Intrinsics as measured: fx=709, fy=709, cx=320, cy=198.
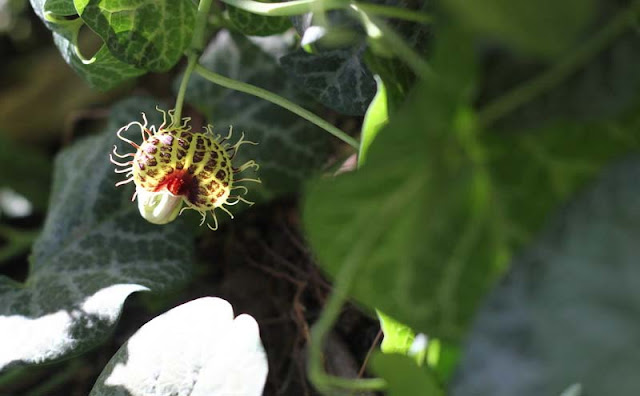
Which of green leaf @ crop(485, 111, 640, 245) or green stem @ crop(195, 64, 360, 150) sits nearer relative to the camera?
green leaf @ crop(485, 111, 640, 245)

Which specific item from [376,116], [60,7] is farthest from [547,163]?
[60,7]

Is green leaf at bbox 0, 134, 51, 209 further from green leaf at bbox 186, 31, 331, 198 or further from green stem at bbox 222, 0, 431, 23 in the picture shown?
green stem at bbox 222, 0, 431, 23

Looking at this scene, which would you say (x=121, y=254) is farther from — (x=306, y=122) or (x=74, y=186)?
(x=306, y=122)

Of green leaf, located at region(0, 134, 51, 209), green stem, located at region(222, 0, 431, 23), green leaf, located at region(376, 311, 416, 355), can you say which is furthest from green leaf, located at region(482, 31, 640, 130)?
green leaf, located at region(0, 134, 51, 209)

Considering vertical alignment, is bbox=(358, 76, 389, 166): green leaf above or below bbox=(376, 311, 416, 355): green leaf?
above

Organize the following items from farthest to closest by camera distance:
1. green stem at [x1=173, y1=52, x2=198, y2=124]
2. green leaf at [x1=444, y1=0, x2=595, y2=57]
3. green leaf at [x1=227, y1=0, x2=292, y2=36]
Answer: green leaf at [x1=227, y1=0, x2=292, y2=36] → green stem at [x1=173, y1=52, x2=198, y2=124] → green leaf at [x1=444, y1=0, x2=595, y2=57]

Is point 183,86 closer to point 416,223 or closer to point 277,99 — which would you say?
point 277,99
